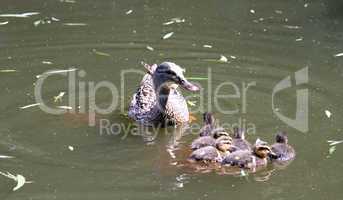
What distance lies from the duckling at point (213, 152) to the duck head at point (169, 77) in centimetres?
93

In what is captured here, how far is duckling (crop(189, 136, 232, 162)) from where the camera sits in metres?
6.91

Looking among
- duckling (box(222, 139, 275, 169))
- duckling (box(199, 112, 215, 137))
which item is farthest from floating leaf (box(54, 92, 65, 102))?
duckling (box(222, 139, 275, 169))

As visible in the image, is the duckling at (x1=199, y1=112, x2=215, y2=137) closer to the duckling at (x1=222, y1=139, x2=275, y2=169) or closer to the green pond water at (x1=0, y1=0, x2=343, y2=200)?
the green pond water at (x1=0, y1=0, x2=343, y2=200)

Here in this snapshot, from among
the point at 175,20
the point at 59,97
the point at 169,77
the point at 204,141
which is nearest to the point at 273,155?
the point at 204,141

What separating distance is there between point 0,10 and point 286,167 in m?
6.38

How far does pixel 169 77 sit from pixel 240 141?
1.35 metres

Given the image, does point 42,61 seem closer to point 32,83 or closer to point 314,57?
point 32,83

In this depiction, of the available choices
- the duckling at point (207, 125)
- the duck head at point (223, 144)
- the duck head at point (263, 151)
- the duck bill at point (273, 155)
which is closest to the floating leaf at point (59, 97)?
the duckling at point (207, 125)

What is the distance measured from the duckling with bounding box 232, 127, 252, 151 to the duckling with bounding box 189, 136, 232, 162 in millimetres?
74

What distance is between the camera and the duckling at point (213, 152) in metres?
6.91

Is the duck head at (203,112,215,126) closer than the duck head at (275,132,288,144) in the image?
No

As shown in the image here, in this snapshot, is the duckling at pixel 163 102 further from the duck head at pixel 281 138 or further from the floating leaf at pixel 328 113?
the floating leaf at pixel 328 113

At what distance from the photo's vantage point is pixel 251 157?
683cm

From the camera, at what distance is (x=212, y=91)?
344 inches
